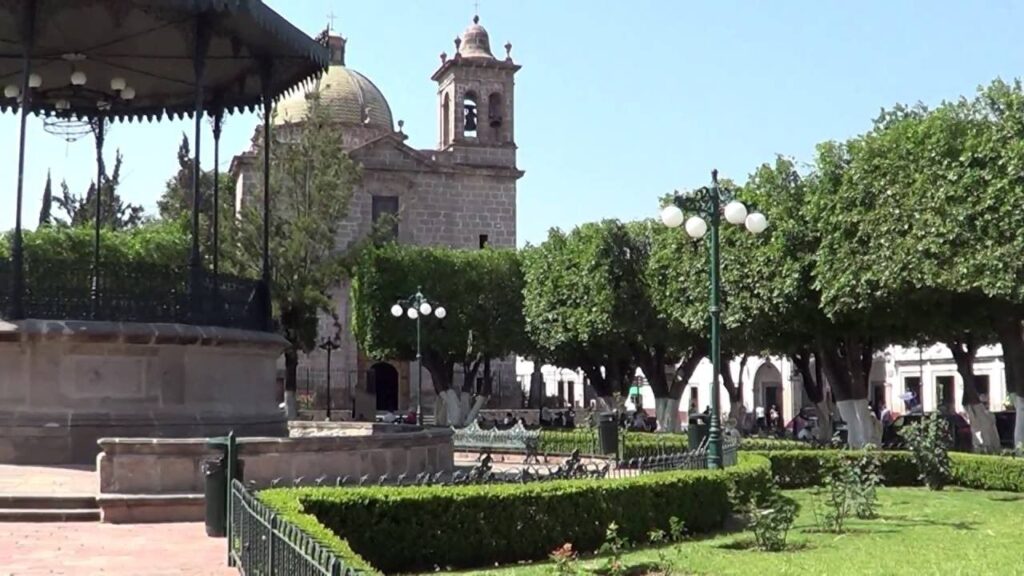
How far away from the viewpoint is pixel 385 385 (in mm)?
54750

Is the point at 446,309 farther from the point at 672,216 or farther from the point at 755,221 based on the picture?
the point at 755,221

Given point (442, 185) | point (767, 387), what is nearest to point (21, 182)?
point (442, 185)

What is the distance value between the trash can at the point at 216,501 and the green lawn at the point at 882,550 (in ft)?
7.92

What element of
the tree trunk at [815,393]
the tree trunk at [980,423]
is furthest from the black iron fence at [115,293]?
the tree trunk at [815,393]

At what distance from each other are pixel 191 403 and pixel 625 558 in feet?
22.2

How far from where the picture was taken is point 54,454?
14547mm

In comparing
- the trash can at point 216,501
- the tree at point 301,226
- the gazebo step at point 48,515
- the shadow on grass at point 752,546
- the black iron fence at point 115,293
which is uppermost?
the tree at point 301,226

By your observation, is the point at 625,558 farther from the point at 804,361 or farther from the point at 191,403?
the point at 804,361

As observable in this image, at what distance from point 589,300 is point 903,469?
14674mm

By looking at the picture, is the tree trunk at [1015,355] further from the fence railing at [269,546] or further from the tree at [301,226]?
the tree at [301,226]

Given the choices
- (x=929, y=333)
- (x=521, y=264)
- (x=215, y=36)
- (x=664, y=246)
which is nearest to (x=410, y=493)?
(x=215, y=36)

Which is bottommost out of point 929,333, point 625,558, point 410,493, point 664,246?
point 625,558

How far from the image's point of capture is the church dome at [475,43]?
54372mm

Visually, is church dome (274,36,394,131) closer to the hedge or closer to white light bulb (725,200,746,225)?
white light bulb (725,200,746,225)
